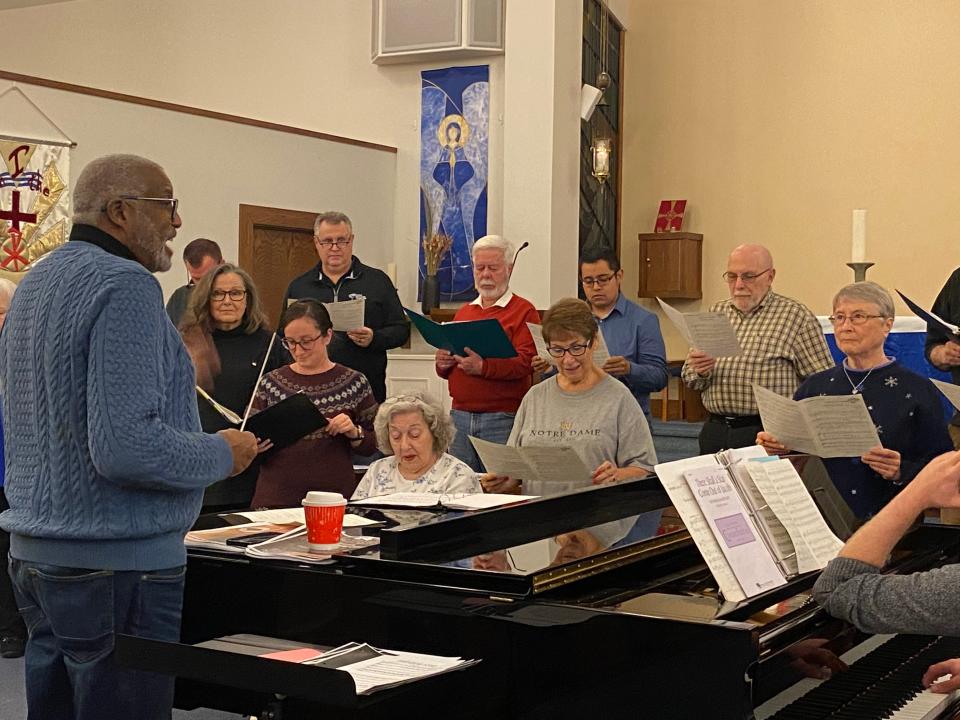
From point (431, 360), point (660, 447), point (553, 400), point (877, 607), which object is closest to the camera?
point (877, 607)

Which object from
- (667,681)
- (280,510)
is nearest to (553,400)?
(280,510)

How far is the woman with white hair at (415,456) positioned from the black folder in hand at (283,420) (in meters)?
0.50

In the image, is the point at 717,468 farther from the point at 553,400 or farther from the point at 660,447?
the point at 660,447

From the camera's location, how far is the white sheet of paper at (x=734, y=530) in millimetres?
2111

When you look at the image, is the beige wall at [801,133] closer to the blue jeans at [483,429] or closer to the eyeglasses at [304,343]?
the blue jeans at [483,429]

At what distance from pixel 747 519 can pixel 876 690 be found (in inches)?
14.3

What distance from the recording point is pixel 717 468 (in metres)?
2.22

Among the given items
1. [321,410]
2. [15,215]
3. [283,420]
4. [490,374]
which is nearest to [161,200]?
[283,420]

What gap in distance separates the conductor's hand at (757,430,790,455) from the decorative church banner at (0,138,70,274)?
12.5ft

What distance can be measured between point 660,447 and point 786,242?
1.97 metres

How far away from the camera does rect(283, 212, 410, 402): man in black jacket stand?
5.47 meters

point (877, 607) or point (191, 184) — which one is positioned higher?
point (191, 184)

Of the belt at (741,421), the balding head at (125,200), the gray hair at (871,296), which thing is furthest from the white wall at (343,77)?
the balding head at (125,200)

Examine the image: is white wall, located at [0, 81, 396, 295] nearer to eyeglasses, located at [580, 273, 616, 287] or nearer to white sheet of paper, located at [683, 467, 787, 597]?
eyeglasses, located at [580, 273, 616, 287]
